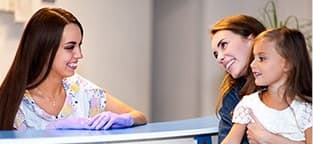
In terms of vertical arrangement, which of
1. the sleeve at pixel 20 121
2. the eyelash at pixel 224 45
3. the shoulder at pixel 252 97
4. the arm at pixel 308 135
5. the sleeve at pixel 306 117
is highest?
the eyelash at pixel 224 45

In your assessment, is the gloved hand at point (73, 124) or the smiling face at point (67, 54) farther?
the smiling face at point (67, 54)

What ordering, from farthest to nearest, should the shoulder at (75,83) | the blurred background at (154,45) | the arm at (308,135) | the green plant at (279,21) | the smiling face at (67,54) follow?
1. the green plant at (279,21)
2. the blurred background at (154,45)
3. the shoulder at (75,83)
4. the smiling face at (67,54)
5. the arm at (308,135)

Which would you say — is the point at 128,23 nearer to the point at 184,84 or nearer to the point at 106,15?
the point at 106,15

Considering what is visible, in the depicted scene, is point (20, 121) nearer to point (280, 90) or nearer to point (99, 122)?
point (99, 122)

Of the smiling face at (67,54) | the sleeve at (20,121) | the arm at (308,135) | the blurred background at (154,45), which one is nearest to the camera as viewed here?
the arm at (308,135)

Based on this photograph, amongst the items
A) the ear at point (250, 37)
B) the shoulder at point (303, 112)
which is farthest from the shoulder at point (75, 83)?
the shoulder at point (303, 112)

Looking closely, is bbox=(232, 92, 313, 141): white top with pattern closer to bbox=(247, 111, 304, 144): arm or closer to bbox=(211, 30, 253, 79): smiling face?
bbox=(247, 111, 304, 144): arm

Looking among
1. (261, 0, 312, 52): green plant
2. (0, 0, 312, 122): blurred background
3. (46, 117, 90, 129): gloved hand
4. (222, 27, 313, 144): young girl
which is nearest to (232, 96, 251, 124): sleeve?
(222, 27, 313, 144): young girl

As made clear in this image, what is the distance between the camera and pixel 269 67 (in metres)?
1.65

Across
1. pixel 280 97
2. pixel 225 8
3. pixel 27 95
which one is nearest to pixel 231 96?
pixel 280 97

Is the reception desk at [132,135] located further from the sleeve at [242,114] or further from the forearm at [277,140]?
the forearm at [277,140]

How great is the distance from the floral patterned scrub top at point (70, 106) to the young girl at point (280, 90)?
2.78 ft

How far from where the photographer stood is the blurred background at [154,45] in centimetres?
359

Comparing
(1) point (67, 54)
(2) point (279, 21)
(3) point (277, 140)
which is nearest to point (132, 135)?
(3) point (277, 140)
